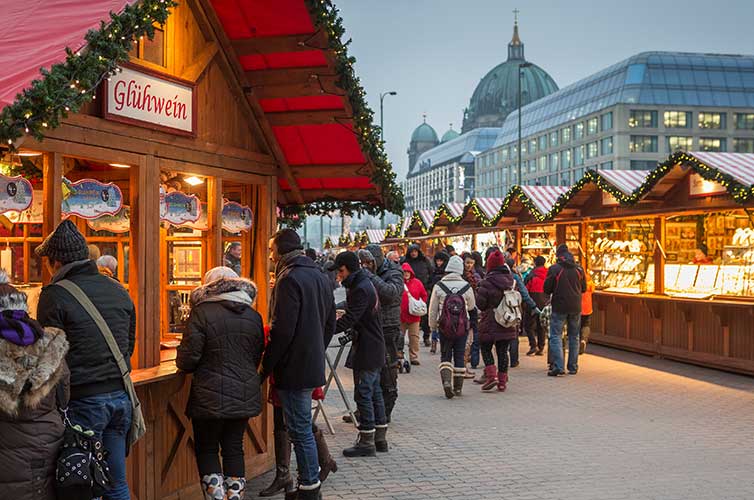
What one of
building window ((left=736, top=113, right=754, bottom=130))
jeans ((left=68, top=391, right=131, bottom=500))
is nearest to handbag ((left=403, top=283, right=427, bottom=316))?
jeans ((left=68, top=391, right=131, bottom=500))

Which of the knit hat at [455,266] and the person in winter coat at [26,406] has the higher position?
the knit hat at [455,266]

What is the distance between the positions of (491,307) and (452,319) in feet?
2.78

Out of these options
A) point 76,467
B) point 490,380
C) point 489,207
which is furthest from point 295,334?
point 489,207

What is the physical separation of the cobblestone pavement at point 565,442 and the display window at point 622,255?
3.70 meters

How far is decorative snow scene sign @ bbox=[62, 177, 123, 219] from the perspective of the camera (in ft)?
20.1

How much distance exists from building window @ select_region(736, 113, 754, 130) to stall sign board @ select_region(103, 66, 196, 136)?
3523 inches

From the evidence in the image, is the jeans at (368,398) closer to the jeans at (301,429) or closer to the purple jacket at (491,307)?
the jeans at (301,429)

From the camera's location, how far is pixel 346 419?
9859 mm

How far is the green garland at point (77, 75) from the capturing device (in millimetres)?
4504

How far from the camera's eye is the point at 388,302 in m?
9.08

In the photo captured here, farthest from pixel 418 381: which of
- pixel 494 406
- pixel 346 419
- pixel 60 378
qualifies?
pixel 60 378

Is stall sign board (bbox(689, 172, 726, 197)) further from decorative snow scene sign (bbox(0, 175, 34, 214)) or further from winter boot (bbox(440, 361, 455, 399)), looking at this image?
decorative snow scene sign (bbox(0, 175, 34, 214))

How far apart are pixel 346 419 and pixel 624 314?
851 centimetres

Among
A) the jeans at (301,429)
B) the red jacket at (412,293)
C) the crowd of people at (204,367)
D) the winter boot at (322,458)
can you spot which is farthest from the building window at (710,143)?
the jeans at (301,429)
